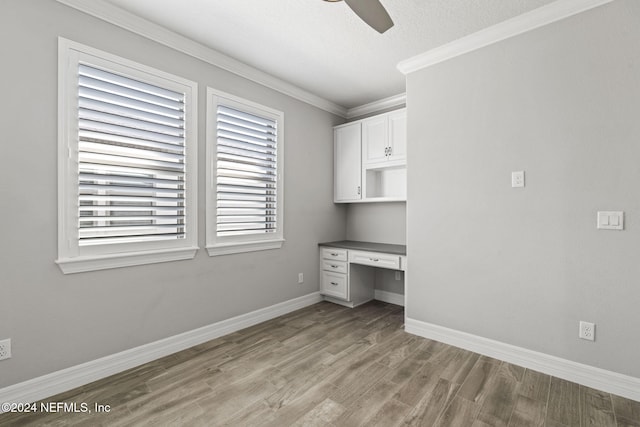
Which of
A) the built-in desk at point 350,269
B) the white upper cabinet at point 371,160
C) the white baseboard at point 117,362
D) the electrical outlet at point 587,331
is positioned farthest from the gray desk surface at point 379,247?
the electrical outlet at point 587,331

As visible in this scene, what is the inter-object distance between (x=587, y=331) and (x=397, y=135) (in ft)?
8.11

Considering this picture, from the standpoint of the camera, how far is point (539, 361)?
232 cm

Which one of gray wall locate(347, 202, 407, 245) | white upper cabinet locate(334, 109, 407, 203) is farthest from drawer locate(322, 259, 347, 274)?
white upper cabinet locate(334, 109, 407, 203)

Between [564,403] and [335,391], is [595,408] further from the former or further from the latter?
[335,391]

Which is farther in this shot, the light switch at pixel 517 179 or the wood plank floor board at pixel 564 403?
the light switch at pixel 517 179

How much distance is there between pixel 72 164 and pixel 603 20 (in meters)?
3.78

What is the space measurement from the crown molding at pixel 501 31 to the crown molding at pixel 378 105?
825mm

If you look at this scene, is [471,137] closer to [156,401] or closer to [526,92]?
[526,92]

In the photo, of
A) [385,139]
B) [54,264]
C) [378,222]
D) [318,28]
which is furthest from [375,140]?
[54,264]

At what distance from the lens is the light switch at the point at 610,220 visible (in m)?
2.02

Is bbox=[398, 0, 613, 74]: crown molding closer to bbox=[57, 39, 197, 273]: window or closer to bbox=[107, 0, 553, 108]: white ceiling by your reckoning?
bbox=[107, 0, 553, 108]: white ceiling

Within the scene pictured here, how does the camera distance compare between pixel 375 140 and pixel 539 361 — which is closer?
pixel 539 361

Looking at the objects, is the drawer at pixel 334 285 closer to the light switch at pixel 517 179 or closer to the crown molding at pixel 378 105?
the light switch at pixel 517 179

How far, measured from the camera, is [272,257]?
3.47 metres
